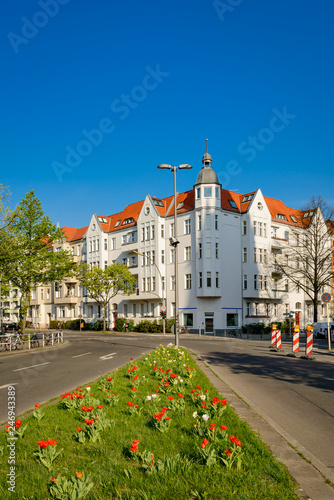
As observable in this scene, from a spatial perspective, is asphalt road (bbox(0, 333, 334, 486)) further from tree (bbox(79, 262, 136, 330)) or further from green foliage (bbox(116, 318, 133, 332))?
green foliage (bbox(116, 318, 133, 332))

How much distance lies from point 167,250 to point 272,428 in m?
50.7

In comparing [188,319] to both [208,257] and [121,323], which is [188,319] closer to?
[208,257]

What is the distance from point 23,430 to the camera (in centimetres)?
571

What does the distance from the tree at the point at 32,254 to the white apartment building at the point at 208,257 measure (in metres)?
11.0

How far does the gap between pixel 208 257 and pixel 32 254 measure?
22315 millimetres

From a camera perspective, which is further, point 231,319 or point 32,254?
point 231,319

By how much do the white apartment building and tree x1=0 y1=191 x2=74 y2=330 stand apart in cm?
1100

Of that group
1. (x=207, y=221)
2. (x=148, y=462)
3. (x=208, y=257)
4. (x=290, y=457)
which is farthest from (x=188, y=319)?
(x=148, y=462)

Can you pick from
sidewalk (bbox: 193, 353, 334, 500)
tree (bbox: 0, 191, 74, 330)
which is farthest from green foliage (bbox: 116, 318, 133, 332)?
sidewalk (bbox: 193, 353, 334, 500)

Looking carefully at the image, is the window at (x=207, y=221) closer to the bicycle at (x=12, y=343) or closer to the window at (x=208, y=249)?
the window at (x=208, y=249)

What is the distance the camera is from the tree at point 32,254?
34406 millimetres

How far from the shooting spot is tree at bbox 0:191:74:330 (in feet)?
113

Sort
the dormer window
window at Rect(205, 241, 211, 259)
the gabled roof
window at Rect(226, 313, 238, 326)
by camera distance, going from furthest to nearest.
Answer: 1. the gabled roof
2. the dormer window
3. window at Rect(226, 313, 238, 326)
4. window at Rect(205, 241, 211, 259)

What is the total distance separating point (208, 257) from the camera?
51875 mm
